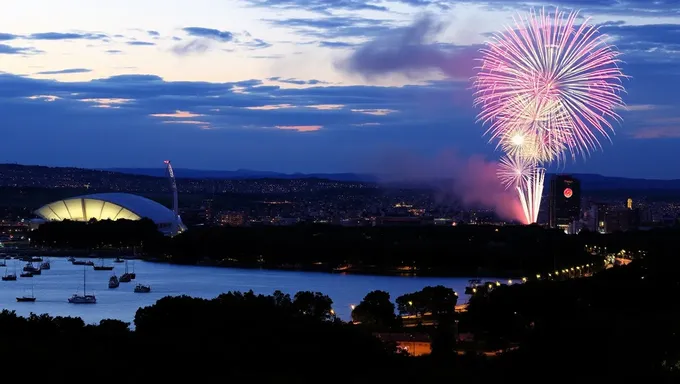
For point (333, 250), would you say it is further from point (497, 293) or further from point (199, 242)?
point (497, 293)

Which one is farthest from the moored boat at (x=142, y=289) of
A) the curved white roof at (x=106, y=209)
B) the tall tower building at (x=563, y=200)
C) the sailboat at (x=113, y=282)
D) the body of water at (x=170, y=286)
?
the tall tower building at (x=563, y=200)


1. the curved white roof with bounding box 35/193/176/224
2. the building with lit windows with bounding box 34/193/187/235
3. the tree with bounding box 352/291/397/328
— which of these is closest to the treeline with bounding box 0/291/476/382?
the tree with bounding box 352/291/397/328

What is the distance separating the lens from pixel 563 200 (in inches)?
2835

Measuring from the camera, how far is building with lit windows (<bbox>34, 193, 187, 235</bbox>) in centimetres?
6081

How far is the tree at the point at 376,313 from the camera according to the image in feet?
74.4

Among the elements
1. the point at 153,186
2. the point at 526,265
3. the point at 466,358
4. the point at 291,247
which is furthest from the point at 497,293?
the point at 153,186

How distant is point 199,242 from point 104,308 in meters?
19.0

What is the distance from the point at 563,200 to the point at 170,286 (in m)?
41.2

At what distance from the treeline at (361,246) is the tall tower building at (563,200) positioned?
1640 cm

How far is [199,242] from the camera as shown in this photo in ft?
157

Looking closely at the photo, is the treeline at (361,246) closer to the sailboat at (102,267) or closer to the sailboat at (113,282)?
the sailboat at (102,267)

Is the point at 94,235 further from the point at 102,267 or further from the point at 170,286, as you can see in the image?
the point at 170,286

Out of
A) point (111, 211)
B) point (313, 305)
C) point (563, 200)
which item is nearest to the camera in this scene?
point (313, 305)

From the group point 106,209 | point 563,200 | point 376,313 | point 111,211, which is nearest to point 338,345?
point 376,313
